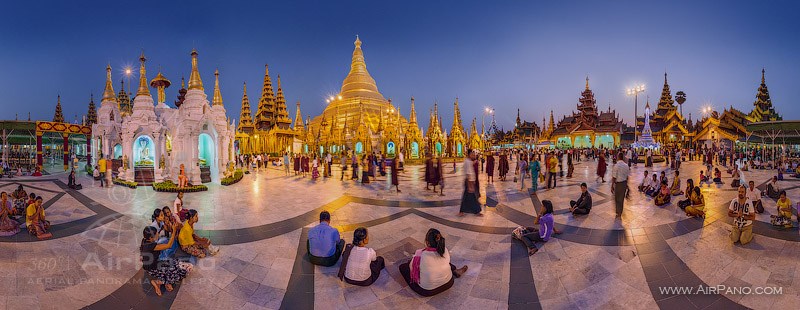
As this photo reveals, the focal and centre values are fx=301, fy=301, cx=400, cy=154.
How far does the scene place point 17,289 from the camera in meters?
3.94

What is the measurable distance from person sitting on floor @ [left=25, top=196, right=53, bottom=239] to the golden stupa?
24.8 meters

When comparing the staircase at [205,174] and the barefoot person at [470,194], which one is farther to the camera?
the staircase at [205,174]

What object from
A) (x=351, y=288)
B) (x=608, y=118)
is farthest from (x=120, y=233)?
(x=608, y=118)

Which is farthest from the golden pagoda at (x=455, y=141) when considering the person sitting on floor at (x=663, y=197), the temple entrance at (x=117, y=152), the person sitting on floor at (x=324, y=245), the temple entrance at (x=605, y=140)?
the temple entrance at (x=605, y=140)

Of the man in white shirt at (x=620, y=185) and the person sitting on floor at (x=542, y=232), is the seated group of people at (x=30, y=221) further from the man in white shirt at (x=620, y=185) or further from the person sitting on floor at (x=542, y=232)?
the man in white shirt at (x=620, y=185)

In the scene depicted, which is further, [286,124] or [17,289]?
[286,124]

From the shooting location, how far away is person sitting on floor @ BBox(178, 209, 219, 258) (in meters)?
4.70

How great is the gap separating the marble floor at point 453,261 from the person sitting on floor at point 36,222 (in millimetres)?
145

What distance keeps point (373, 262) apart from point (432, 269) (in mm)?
866

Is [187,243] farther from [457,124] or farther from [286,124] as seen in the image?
[286,124]

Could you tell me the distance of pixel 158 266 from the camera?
160 inches

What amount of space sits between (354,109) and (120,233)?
34.3 meters

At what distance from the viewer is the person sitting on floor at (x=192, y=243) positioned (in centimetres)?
470

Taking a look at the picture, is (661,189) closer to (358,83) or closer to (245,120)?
(358,83)
